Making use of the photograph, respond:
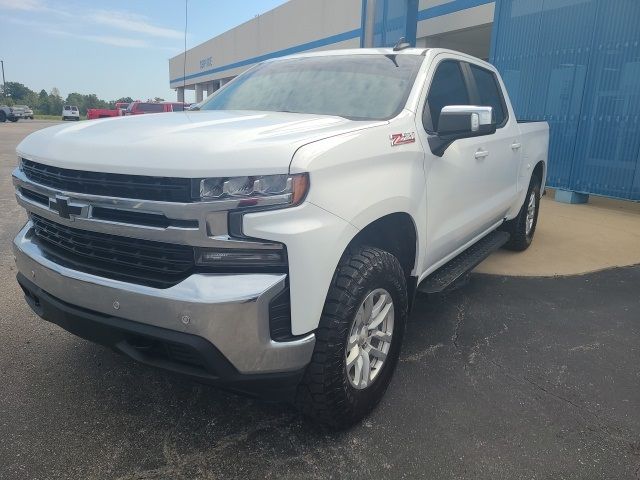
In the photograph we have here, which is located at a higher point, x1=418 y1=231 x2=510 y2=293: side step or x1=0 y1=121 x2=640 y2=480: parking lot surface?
x1=418 y1=231 x2=510 y2=293: side step

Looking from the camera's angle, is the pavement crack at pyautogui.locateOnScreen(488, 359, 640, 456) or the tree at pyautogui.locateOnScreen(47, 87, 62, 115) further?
the tree at pyautogui.locateOnScreen(47, 87, 62, 115)

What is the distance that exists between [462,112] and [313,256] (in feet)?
4.67

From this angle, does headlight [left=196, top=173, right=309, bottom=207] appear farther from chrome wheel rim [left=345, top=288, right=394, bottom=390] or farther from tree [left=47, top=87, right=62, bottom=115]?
tree [left=47, top=87, right=62, bottom=115]

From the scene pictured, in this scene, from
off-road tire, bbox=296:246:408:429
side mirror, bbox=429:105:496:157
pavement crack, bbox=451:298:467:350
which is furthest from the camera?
pavement crack, bbox=451:298:467:350

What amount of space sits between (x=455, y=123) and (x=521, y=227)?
3109 millimetres

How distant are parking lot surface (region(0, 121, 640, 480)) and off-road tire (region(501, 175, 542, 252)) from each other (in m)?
1.88

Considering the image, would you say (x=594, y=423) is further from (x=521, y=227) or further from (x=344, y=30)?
(x=344, y=30)

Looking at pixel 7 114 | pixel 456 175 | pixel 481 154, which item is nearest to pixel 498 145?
pixel 481 154

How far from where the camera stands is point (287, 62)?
394 centimetres

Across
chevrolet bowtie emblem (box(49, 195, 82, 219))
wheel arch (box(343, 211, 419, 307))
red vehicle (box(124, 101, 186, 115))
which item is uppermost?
red vehicle (box(124, 101, 186, 115))

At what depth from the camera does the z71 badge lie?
268cm

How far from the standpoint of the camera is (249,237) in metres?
2.00

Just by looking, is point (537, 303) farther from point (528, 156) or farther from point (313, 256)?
point (313, 256)

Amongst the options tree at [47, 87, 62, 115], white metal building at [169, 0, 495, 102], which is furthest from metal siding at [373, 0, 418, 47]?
tree at [47, 87, 62, 115]
